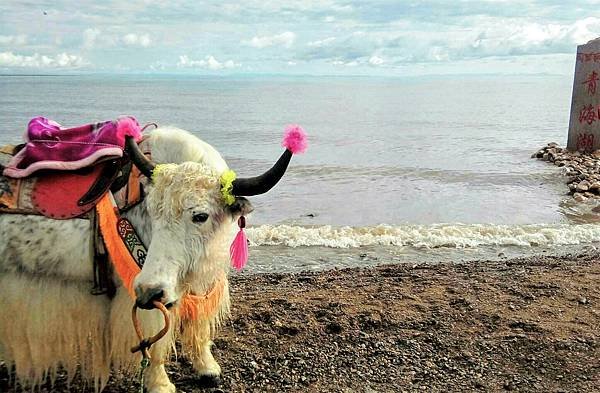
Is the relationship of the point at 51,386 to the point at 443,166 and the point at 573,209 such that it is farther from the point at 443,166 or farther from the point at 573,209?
the point at 443,166

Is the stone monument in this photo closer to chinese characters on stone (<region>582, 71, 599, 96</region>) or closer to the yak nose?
chinese characters on stone (<region>582, 71, 599, 96</region>)

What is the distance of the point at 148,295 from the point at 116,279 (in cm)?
52

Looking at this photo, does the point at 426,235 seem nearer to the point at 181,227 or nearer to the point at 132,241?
the point at 132,241

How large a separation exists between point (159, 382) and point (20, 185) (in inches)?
38.1

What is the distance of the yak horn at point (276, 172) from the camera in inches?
78.1

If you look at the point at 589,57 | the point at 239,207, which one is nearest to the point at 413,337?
the point at 239,207

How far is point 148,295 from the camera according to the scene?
186cm

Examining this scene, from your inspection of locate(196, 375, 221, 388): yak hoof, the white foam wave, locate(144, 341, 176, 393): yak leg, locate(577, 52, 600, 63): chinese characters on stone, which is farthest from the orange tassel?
locate(577, 52, 600, 63): chinese characters on stone

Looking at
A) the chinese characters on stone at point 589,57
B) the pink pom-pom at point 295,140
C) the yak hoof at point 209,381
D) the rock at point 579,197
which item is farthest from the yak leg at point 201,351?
the chinese characters on stone at point 589,57

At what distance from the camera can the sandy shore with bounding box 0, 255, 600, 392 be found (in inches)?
102

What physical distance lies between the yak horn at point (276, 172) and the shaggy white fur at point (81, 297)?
97 millimetres

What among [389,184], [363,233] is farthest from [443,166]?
[363,233]

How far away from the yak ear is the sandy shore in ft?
2.85

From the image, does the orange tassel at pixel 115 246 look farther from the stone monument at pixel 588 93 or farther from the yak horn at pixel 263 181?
the stone monument at pixel 588 93
